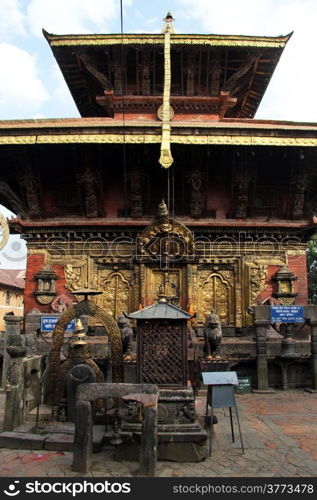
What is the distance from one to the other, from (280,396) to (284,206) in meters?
7.09

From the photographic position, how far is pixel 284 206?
563 inches

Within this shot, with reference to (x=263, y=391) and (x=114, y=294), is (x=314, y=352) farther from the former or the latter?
(x=114, y=294)

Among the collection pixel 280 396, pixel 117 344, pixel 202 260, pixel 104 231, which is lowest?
pixel 280 396

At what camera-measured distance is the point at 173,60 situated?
49.6 ft

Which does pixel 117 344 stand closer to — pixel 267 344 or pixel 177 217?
pixel 267 344

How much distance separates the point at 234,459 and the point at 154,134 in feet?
31.8

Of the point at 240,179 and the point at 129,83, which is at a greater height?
the point at 129,83

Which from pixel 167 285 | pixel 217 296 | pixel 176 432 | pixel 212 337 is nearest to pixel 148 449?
pixel 176 432

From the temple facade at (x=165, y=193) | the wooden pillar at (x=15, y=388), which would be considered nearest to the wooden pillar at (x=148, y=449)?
the wooden pillar at (x=15, y=388)

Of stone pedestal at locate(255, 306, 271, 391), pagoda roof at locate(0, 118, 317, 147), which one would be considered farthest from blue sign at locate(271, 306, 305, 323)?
pagoda roof at locate(0, 118, 317, 147)

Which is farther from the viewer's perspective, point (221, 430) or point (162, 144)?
point (162, 144)

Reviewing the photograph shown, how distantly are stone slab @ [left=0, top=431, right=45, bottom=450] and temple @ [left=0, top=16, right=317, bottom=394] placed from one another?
257 inches

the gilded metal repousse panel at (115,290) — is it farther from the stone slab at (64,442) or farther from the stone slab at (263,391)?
the stone slab at (64,442)
